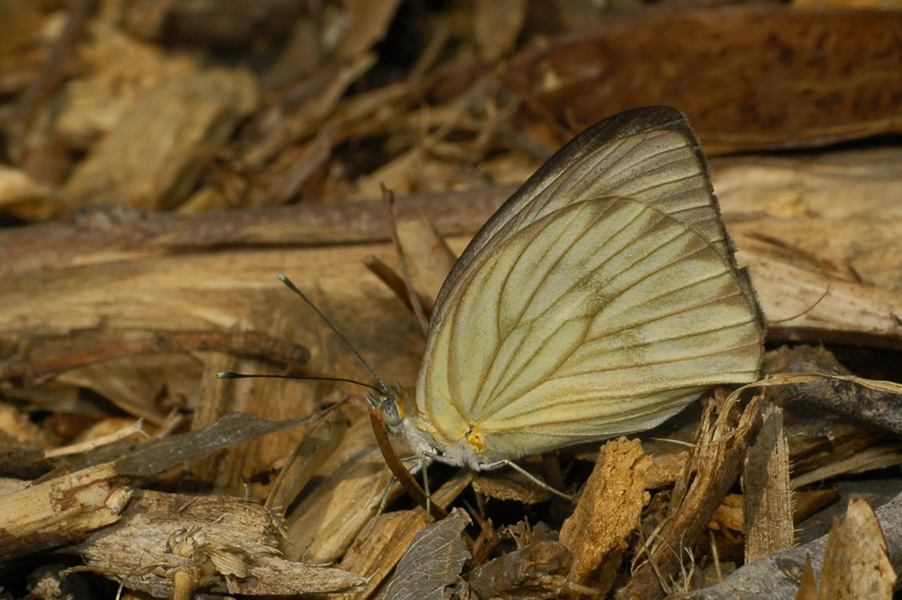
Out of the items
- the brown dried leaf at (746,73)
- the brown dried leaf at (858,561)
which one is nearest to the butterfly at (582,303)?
the brown dried leaf at (858,561)

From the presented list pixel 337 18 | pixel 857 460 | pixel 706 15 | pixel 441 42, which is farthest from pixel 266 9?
pixel 857 460

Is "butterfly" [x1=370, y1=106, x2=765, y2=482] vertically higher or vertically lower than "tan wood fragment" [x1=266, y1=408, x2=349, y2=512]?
higher

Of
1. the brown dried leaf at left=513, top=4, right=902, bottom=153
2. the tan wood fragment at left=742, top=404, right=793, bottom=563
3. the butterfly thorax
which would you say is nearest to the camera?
the tan wood fragment at left=742, top=404, right=793, bottom=563

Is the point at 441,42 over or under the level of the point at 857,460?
over

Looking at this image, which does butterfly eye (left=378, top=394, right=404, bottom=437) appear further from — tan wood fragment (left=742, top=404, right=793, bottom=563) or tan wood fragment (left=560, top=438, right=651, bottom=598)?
tan wood fragment (left=742, top=404, right=793, bottom=563)

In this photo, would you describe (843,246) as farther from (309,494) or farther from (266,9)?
(266,9)

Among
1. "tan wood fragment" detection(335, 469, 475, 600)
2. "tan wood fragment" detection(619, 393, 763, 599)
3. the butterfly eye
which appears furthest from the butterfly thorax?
"tan wood fragment" detection(619, 393, 763, 599)

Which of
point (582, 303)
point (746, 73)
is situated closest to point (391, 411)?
point (582, 303)
